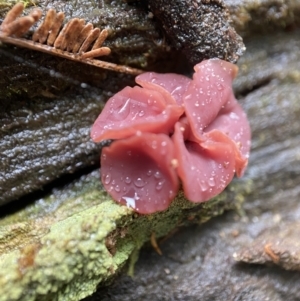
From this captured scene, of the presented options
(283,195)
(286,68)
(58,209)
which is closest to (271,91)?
(286,68)

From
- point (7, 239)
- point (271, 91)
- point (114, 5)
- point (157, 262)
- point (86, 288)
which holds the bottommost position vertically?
point (157, 262)

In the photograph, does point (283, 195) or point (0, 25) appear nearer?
point (0, 25)

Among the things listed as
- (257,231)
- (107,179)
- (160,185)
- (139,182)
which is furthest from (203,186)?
(257,231)

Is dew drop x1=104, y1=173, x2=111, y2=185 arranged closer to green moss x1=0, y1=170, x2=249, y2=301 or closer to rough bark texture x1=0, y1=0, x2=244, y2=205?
green moss x1=0, y1=170, x2=249, y2=301

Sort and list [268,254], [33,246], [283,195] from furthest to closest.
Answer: [283,195] → [268,254] → [33,246]

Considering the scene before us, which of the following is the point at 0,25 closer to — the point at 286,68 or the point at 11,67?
the point at 11,67

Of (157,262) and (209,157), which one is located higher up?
(209,157)

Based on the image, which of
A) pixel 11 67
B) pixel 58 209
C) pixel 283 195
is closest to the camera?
pixel 11 67
